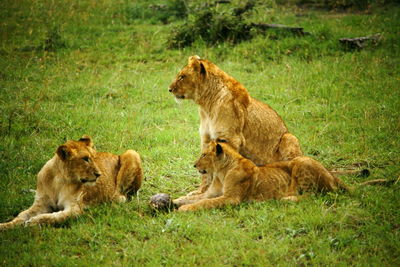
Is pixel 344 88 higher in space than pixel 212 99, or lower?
lower

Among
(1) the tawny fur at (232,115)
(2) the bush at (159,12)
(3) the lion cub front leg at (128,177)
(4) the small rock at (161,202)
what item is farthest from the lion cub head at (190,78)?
(2) the bush at (159,12)

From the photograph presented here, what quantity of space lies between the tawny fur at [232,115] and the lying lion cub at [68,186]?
4.97 ft

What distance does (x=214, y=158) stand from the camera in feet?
22.3

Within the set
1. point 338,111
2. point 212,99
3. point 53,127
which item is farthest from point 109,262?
point 338,111

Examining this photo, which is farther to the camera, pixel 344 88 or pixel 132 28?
pixel 132 28

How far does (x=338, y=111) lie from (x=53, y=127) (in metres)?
5.42

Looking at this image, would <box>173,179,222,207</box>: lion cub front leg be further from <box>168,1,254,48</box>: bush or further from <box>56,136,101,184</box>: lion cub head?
<box>168,1,254,48</box>: bush

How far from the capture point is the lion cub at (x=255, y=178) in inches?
258

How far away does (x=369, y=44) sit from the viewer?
1329 cm

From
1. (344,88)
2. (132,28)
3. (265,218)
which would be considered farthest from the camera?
(132,28)

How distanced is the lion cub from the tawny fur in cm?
49

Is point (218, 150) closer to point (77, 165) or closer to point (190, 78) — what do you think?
point (190, 78)

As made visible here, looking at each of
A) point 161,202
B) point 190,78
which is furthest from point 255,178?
point 190,78

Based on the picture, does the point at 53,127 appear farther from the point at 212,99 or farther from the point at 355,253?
the point at 355,253
